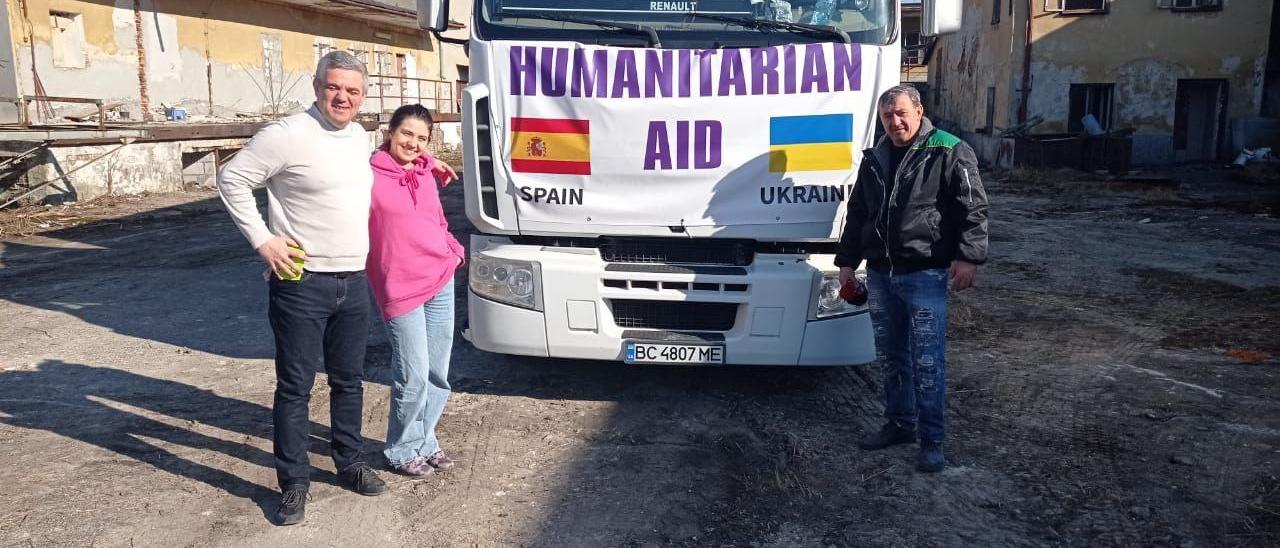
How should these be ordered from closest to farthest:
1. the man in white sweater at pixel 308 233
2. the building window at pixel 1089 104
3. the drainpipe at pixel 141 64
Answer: the man in white sweater at pixel 308 233 < the drainpipe at pixel 141 64 < the building window at pixel 1089 104

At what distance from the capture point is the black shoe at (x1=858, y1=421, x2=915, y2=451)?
15.3ft

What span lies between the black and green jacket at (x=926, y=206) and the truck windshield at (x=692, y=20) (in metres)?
1.06

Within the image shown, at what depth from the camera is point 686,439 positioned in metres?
4.83

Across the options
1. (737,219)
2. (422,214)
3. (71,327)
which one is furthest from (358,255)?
(71,327)

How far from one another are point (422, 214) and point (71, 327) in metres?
4.61

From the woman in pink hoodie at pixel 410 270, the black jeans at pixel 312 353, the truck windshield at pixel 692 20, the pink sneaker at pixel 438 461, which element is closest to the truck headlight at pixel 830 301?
the truck windshield at pixel 692 20

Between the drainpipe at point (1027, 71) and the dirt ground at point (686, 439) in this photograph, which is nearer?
the dirt ground at point (686, 439)

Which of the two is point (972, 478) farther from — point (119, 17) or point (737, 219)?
point (119, 17)

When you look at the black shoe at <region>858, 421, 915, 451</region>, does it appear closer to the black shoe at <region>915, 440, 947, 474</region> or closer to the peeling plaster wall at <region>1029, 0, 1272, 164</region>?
the black shoe at <region>915, 440, 947, 474</region>

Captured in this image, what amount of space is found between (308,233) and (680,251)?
2.06m

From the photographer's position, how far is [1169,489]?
416 centimetres

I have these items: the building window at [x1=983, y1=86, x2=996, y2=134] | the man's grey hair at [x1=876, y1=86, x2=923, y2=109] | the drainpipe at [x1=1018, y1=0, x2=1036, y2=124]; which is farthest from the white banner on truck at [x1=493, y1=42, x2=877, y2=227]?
the building window at [x1=983, y1=86, x2=996, y2=134]

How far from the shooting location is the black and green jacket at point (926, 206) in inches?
161

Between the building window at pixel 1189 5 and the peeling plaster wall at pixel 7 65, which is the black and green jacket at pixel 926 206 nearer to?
the peeling plaster wall at pixel 7 65
